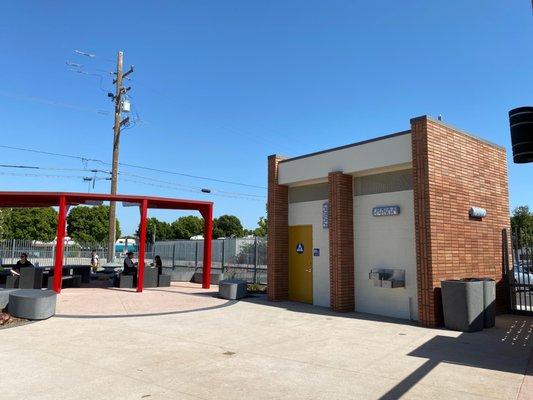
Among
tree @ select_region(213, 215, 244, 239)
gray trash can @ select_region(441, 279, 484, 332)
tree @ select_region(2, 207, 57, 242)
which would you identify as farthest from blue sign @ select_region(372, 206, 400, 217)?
tree @ select_region(213, 215, 244, 239)

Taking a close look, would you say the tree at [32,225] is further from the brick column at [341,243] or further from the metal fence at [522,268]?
the metal fence at [522,268]

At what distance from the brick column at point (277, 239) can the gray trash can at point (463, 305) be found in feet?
19.1

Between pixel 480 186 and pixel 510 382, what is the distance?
7.60 metres

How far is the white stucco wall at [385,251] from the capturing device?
11.6m

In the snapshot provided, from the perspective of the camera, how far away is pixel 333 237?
1282 cm

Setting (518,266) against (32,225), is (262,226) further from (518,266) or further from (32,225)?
(518,266)

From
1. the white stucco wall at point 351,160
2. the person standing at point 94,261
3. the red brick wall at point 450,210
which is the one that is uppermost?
the white stucco wall at point 351,160

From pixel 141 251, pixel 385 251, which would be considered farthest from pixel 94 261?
pixel 385 251

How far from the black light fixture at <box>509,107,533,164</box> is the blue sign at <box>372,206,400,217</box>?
5727mm

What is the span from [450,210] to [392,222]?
148 cm

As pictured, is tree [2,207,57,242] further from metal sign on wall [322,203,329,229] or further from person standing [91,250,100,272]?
metal sign on wall [322,203,329,229]

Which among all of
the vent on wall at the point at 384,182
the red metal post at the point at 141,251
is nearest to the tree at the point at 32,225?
the red metal post at the point at 141,251

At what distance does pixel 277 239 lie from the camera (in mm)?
14953

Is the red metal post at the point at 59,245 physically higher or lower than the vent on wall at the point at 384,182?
lower
